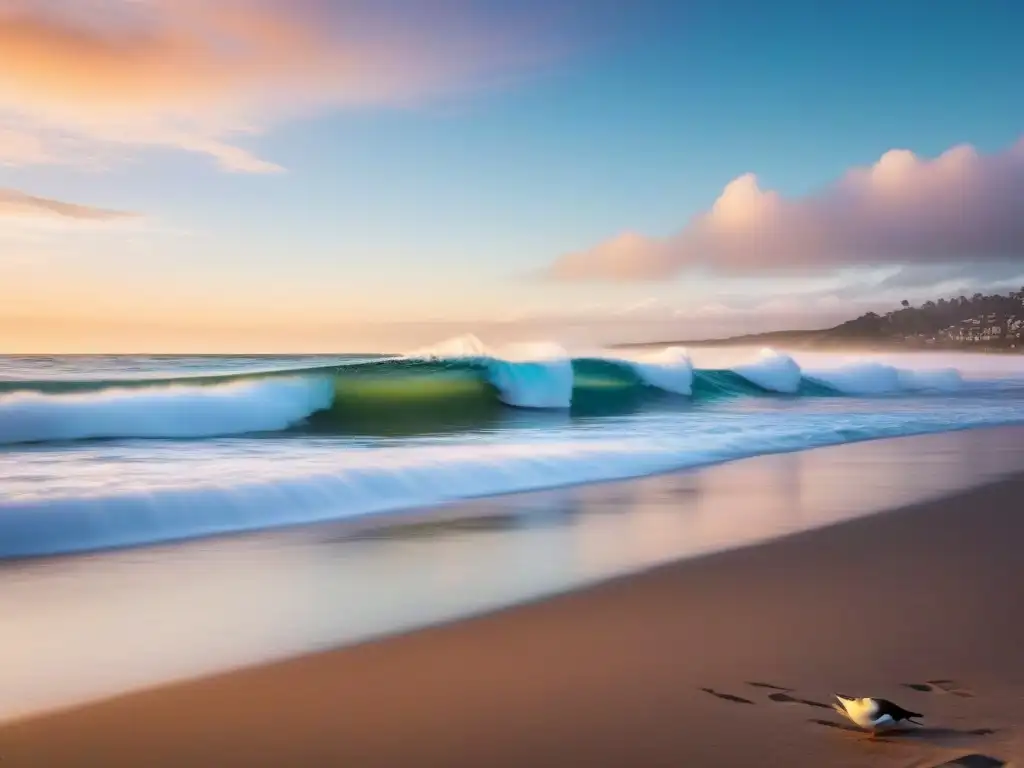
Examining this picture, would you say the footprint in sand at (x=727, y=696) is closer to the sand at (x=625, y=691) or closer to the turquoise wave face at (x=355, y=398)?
the sand at (x=625, y=691)

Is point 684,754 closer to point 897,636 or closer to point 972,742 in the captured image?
point 972,742

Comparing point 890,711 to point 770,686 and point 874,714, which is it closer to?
point 874,714

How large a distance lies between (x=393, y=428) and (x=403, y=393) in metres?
3.29

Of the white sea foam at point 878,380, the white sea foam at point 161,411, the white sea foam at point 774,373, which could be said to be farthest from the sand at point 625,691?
the white sea foam at point 878,380

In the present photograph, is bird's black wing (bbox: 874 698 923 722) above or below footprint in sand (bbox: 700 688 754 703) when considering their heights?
above

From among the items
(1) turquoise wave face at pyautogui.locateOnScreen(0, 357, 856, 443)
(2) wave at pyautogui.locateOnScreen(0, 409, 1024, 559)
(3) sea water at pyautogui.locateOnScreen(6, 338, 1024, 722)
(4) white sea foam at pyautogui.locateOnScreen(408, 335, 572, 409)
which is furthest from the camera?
(4) white sea foam at pyautogui.locateOnScreen(408, 335, 572, 409)

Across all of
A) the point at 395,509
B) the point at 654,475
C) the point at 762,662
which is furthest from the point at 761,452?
the point at 762,662

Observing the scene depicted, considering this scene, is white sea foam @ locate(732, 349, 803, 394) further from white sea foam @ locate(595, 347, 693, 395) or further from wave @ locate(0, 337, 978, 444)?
white sea foam @ locate(595, 347, 693, 395)

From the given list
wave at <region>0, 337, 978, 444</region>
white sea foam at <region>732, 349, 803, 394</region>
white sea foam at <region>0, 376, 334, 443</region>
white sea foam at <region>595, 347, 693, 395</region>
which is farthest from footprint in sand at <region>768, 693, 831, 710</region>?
white sea foam at <region>732, 349, 803, 394</region>

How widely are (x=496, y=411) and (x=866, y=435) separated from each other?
5.48 meters

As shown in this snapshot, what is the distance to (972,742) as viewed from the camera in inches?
86.4

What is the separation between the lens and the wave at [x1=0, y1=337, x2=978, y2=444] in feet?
38.0

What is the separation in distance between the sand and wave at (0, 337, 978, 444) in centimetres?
825

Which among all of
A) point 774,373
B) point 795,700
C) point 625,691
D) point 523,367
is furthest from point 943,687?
point 774,373
